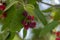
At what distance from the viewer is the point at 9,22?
532 millimetres

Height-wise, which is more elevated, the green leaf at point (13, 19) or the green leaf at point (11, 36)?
the green leaf at point (13, 19)

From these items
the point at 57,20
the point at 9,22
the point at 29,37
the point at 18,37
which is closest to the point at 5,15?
the point at 9,22

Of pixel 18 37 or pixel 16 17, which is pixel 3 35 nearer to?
pixel 16 17

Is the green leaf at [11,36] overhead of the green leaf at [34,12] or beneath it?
beneath

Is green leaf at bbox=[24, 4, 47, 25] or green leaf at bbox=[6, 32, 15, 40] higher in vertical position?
green leaf at bbox=[24, 4, 47, 25]

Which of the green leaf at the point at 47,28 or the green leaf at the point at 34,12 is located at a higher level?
the green leaf at the point at 34,12

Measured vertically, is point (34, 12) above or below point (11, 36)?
above

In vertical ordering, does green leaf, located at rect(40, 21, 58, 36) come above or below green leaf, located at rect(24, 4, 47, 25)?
below

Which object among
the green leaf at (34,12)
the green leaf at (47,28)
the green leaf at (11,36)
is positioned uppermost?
the green leaf at (34,12)

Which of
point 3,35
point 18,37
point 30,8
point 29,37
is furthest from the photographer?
point 29,37

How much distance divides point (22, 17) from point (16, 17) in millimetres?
24

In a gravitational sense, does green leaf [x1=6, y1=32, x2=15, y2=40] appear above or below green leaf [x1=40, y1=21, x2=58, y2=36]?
below

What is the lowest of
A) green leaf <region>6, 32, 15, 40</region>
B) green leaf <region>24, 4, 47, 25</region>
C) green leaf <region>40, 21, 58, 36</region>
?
green leaf <region>6, 32, 15, 40</region>

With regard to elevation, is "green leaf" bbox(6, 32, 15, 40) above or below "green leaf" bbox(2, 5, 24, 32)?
below
